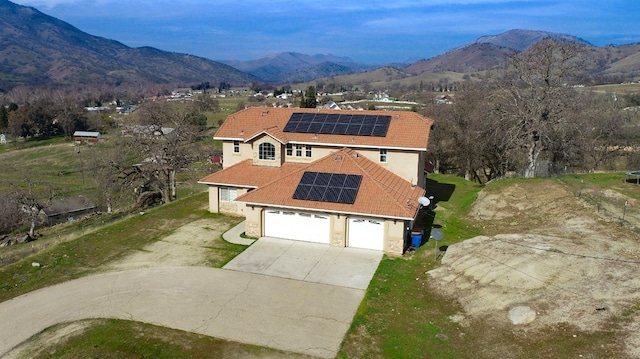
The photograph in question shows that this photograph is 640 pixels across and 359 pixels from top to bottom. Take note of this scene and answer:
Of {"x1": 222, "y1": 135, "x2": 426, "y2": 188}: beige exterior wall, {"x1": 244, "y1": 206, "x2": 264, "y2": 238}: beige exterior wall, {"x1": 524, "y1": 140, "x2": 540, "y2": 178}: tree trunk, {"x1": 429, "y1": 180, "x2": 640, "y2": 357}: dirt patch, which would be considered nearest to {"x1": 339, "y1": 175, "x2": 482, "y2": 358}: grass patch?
{"x1": 429, "y1": 180, "x2": 640, "y2": 357}: dirt patch

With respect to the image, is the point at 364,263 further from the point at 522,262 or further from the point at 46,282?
the point at 46,282

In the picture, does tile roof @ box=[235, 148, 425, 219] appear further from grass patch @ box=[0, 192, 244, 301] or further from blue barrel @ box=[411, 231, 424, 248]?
grass patch @ box=[0, 192, 244, 301]

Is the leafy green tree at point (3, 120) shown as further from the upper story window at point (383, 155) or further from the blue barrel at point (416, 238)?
the blue barrel at point (416, 238)

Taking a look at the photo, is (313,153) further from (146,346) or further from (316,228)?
(146,346)

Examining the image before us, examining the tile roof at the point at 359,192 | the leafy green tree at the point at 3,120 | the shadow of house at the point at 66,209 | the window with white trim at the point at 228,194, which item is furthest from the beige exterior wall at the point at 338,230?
the leafy green tree at the point at 3,120

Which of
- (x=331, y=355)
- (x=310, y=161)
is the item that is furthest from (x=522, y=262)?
(x=310, y=161)

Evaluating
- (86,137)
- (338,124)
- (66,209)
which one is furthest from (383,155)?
(86,137)
